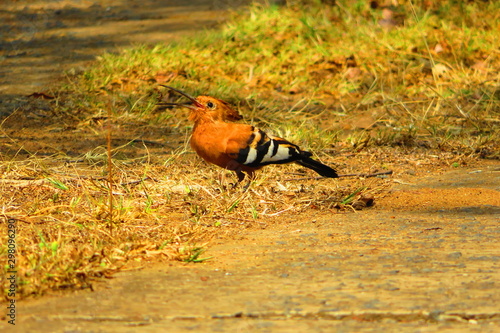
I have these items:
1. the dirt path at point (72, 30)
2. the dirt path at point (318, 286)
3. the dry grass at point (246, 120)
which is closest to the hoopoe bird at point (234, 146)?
the dry grass at point (246, 120)

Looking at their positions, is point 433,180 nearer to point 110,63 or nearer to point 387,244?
point 387,244

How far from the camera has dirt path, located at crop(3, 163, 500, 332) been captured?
2557 millimetres

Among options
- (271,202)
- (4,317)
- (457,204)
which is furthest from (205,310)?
(457,204)

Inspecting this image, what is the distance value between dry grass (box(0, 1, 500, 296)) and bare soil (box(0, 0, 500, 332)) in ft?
0.54

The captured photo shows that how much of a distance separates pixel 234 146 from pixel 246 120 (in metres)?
1.86

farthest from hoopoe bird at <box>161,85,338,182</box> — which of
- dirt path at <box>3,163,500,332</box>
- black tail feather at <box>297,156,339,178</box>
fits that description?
dirt path at <box>3,163,500,332</box>

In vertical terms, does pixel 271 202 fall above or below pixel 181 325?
below

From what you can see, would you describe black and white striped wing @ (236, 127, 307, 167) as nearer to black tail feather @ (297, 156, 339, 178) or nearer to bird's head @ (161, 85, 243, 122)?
black tail feather @ (297, 156, 339, 178)

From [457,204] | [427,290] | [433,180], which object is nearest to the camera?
[427,290]

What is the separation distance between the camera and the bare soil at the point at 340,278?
8.42ft

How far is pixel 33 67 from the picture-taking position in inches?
301

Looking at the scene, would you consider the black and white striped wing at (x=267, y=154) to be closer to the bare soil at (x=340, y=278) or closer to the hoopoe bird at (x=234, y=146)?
the hoopoe bird at (x=234, y=146)

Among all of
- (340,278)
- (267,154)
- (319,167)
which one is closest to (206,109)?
(267,154)

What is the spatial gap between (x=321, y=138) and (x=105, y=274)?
9.85 feet
